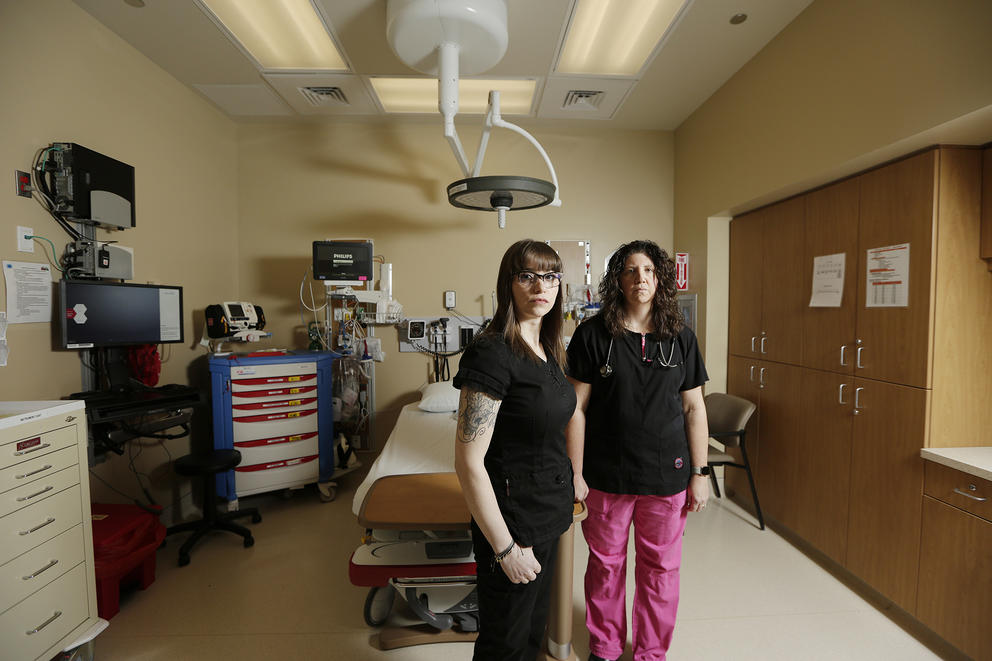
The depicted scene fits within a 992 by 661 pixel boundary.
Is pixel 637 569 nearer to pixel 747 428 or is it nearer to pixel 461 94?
pixel 747 428

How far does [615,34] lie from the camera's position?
103 inches

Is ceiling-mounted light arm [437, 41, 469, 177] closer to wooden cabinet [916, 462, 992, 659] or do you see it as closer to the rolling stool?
the rolling stool

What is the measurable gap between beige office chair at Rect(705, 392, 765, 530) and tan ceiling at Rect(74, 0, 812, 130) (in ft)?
7.08

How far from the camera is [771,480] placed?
9.23 feet

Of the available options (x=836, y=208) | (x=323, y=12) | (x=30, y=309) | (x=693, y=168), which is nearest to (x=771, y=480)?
(x=836, y=208)

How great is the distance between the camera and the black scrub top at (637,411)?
154 centimetres

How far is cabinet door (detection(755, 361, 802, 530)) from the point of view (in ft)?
8.61

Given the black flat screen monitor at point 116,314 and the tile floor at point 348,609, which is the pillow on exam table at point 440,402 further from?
the black flat screen monitor at point 116,314

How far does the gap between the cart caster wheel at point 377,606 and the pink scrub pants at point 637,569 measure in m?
0.88

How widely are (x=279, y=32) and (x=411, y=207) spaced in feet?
4.70

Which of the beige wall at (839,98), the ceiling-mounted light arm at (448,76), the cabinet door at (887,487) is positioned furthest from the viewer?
the ceiling-mounted light arm at (448,76)

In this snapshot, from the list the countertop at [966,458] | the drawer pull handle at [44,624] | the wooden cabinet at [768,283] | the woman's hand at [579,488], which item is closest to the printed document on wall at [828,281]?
the wooden cabinet at [768,283]

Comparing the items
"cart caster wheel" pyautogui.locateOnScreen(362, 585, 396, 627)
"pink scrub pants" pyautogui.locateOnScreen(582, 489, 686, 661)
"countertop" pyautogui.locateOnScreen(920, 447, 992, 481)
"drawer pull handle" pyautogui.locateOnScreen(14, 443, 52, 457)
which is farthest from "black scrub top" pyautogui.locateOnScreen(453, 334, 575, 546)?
"countertop" pyautogui.locateOnScreen(920, 447, 992, 481)

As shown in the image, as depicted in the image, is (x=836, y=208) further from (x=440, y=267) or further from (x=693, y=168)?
(x=440, y=267)
